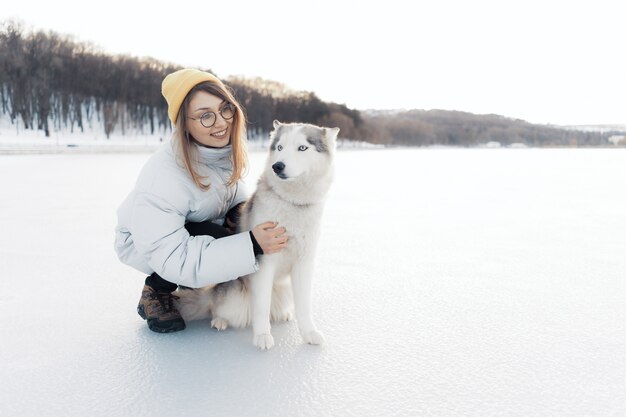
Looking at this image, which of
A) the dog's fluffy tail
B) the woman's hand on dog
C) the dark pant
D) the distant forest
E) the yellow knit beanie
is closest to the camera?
the woman's hand on dog

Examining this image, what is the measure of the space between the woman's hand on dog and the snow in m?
0.48

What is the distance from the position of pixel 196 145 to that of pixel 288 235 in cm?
68

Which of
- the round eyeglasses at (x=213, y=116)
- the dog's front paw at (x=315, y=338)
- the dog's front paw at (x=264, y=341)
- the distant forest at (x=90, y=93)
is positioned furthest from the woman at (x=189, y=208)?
the distant forest at (x=90, y=93)

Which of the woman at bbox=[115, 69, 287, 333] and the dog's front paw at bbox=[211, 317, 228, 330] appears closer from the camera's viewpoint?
the woman at bbox=[115, 69, 287, 333]

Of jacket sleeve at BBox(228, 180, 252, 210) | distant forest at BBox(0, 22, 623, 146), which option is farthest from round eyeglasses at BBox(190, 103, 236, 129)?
distant forest at BBox(0, 22, 623, 146)

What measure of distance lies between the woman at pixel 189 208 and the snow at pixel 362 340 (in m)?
0.32

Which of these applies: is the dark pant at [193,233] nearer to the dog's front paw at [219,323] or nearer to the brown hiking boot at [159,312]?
the brown hiking boot at [159,312]

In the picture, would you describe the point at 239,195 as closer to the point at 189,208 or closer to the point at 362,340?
the point at 189,208

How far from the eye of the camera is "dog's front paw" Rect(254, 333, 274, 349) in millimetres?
2160

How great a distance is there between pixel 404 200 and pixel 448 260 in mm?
4150

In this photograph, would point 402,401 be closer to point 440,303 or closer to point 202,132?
point 440,303

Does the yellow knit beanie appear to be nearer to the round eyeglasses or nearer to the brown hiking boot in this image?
the round eyeglasses

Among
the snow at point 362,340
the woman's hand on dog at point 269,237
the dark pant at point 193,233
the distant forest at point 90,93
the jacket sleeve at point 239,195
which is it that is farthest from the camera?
the distant forest at point 90,93

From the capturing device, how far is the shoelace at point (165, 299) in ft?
7.82
